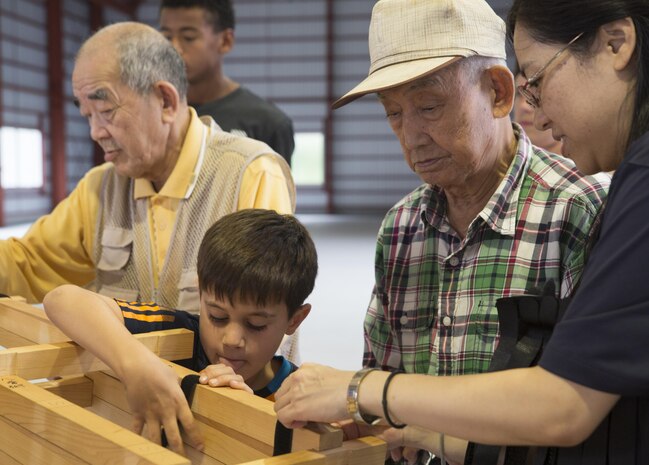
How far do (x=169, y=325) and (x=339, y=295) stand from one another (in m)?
6.46

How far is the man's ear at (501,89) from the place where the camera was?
5.58ft

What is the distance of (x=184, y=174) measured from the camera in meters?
2.32

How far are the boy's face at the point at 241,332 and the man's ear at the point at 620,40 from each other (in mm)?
878

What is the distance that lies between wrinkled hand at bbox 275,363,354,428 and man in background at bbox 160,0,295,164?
8.54 ft

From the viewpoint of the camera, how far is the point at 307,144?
1739 cm

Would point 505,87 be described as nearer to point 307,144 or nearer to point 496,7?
point 496,7

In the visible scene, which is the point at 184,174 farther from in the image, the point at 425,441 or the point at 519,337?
the point at 519,337

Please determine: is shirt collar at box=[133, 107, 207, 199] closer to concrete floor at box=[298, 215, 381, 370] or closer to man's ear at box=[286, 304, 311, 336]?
man's ear at box=[286, 304, 311, 336]

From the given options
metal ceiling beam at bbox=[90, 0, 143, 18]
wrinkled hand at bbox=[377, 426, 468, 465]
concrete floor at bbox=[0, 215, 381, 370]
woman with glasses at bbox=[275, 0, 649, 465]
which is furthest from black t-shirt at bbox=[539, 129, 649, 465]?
metal ceiling beam at bbox=[90, 0, 143, 18]

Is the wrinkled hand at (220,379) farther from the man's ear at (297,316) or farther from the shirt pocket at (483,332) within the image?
the shirt pocket at (483,332)

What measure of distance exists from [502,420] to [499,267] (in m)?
0.73

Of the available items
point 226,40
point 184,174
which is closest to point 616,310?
point 184,174

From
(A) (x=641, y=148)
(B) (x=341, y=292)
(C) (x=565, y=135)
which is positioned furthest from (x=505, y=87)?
(B) (x=341, y=292)

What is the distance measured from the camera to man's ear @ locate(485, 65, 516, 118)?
5.58ft
